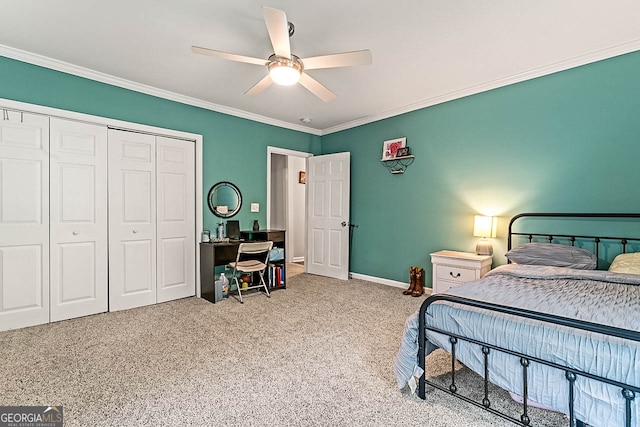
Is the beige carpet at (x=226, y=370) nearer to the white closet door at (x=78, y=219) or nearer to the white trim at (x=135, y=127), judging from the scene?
the white closet door at (x=78, y=219)

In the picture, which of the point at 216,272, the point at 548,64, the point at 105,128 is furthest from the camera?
the point at 216,272

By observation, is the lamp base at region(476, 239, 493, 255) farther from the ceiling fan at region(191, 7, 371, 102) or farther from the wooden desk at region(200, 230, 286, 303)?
the wooden desk at region(200, 230, 286, 303)

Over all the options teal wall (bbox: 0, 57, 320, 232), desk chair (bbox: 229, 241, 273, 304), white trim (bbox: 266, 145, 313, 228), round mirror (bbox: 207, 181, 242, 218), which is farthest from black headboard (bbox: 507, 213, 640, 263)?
round mirror (bbox: 207, 181, 242, 218)

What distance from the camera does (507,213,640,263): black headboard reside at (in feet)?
8.82

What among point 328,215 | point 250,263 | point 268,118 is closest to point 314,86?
point 268,118

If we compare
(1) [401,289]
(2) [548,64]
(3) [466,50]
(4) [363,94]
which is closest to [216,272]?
(1) [401,289]

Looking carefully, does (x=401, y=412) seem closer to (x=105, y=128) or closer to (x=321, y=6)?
(x=321, y=6)

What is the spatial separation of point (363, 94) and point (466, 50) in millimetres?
1329

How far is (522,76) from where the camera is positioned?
10.7 feet

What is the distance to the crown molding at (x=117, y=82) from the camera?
2.84 meters

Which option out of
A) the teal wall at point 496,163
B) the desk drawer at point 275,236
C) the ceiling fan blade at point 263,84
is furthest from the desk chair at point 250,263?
the ceiling fan blade at point 263,84

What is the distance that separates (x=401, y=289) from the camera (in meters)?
4.37

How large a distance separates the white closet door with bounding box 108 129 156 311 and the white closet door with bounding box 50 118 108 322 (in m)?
0.09

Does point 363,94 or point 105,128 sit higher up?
point 363,94
